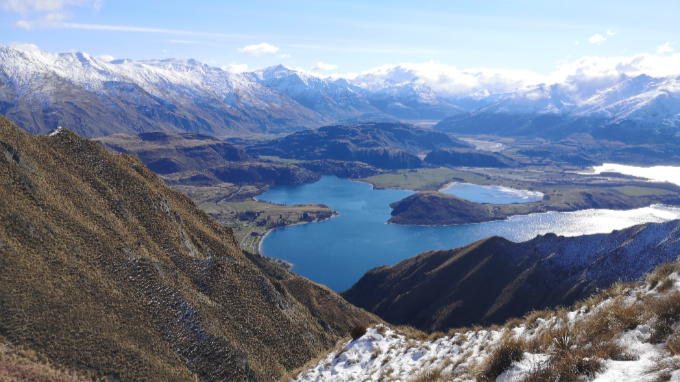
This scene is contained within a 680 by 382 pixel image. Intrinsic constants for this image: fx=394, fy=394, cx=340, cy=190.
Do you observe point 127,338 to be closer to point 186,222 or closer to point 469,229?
Result: point 186,222

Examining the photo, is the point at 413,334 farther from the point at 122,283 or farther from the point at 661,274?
the point at 122,283

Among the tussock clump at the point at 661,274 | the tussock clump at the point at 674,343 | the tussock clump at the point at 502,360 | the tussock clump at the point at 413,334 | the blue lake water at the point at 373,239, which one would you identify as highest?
the tussock clump at the point at 661,274

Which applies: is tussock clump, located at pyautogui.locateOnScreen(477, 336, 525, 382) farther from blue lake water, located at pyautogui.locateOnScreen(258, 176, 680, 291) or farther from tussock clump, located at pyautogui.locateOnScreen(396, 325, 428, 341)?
blue lake water, located at pyautogui.locateOnScreen(258, 176, 680, 291)

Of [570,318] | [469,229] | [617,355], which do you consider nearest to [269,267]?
[570,318]

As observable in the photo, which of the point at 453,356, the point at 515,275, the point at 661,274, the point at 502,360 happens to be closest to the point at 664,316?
the point at 502,360

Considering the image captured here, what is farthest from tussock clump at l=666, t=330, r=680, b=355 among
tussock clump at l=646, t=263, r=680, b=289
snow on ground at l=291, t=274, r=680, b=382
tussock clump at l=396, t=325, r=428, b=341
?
tussock clump at l=396, t=325, r=428, b=341

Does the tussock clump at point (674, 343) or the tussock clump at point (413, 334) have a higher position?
the tussock clump at point (674, 343)

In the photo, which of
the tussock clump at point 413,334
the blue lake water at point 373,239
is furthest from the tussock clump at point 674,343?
the blue lake water at point 373,239

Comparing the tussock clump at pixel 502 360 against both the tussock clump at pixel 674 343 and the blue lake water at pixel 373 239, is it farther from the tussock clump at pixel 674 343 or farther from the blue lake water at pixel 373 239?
the blue lake water at pixel 373 239
